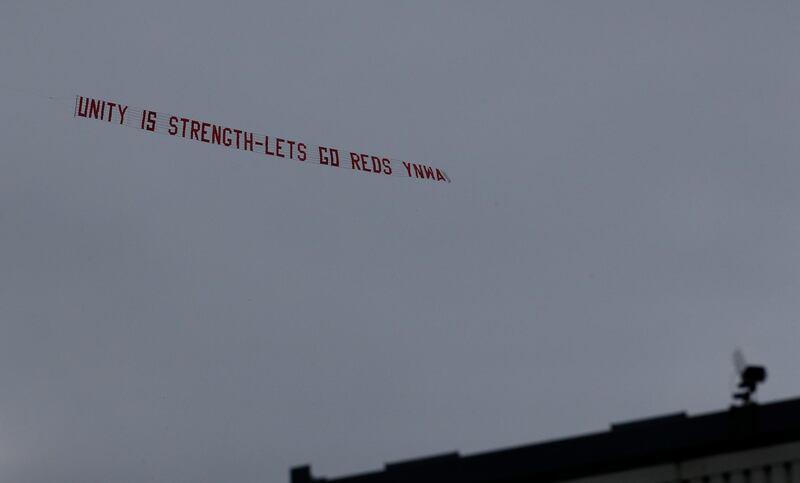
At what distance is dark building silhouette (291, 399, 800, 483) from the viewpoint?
60.7 feet

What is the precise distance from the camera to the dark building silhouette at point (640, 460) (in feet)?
60.7

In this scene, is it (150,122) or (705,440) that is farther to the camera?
(150,122)

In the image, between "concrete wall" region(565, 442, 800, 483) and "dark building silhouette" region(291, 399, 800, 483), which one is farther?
"concrete wall" region(565, 442, 800, 483)

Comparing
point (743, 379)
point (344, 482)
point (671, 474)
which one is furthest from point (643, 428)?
point (344, 482)

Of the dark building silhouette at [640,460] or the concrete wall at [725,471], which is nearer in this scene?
the dark building silhouette at [640,460]

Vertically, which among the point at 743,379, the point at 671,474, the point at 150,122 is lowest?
the point at 671,474

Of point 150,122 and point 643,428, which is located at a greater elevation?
point 150,122

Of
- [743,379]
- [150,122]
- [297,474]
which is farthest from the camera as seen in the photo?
[150,122]

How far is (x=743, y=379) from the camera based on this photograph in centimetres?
1953

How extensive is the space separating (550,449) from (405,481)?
265 cm

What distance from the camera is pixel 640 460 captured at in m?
18.7

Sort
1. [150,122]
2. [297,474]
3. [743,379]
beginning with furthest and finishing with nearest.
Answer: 1. [150,122]
2. [743,379]
3. [297,474]

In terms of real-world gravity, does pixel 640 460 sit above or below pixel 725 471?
above

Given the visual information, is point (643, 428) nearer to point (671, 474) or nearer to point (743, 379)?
point (671, 474)
